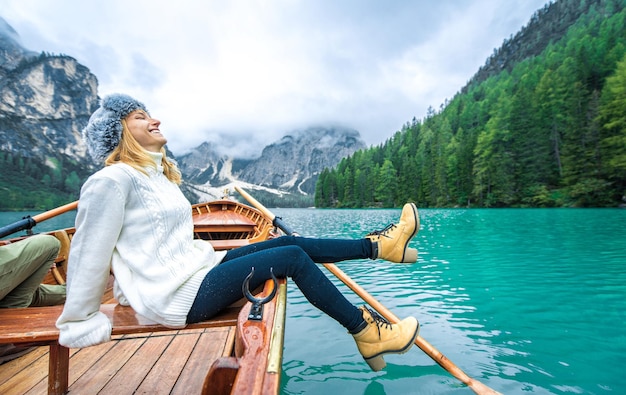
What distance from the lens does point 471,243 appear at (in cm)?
1384

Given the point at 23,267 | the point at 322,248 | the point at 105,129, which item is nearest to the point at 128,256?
the point at 105,129

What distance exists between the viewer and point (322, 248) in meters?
2.75

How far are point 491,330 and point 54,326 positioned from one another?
5.43 meters

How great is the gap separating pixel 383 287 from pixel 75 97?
205307 millimetres

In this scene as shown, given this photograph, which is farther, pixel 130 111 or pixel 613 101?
pixel 613 101

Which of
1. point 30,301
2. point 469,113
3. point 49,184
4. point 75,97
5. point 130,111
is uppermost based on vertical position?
point 75,97

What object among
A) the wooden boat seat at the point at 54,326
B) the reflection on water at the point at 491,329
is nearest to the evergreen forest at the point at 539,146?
the reflection on water at the point at 491,329

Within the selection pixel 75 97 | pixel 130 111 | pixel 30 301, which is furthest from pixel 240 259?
pixel 75 97

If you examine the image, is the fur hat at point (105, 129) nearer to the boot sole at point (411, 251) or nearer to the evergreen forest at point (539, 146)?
the boot sole at point (411, 251)

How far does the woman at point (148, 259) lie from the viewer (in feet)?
5.47

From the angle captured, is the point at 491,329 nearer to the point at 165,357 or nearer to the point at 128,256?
the point at 165,357

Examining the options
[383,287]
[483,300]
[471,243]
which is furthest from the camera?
[471,243]

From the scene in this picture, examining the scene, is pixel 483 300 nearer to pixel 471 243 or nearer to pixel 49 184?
pixel 471 243

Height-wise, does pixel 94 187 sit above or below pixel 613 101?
below
